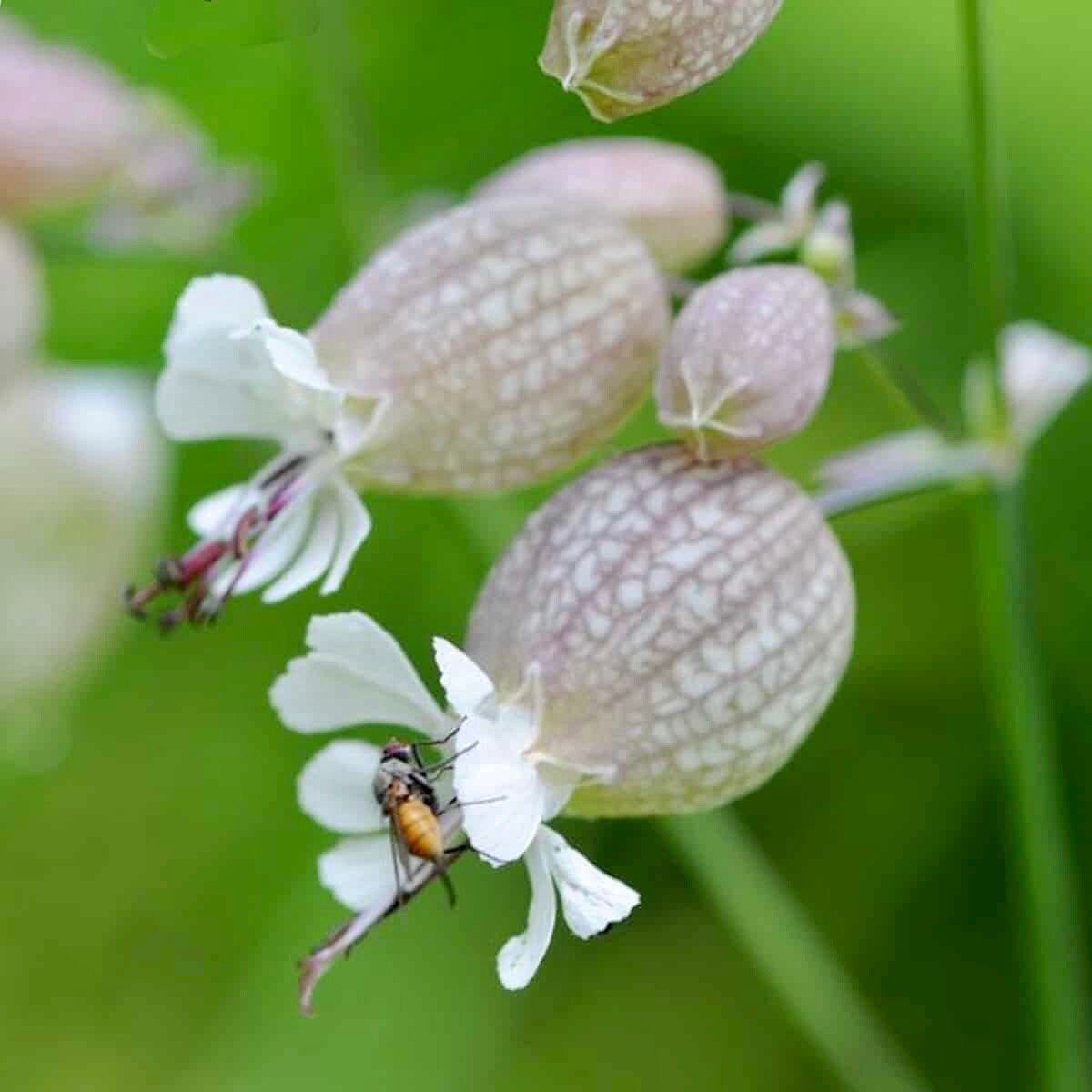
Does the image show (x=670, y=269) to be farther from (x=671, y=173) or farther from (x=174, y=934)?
(x=174, y=934)

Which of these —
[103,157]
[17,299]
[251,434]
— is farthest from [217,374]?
[103,157]

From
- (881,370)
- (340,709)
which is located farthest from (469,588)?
(340,709)

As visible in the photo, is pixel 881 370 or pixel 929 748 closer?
pixel 881 370

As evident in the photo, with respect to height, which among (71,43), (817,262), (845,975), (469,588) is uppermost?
(817,262)

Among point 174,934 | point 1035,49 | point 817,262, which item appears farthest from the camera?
point 1035,49

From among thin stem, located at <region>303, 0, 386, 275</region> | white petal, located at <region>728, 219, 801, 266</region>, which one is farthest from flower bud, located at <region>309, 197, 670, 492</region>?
thin stem, located at <region>303, 0, 386, 275</region>

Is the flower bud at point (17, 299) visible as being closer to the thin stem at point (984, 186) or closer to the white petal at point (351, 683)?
the white petal at point (351, 683)
